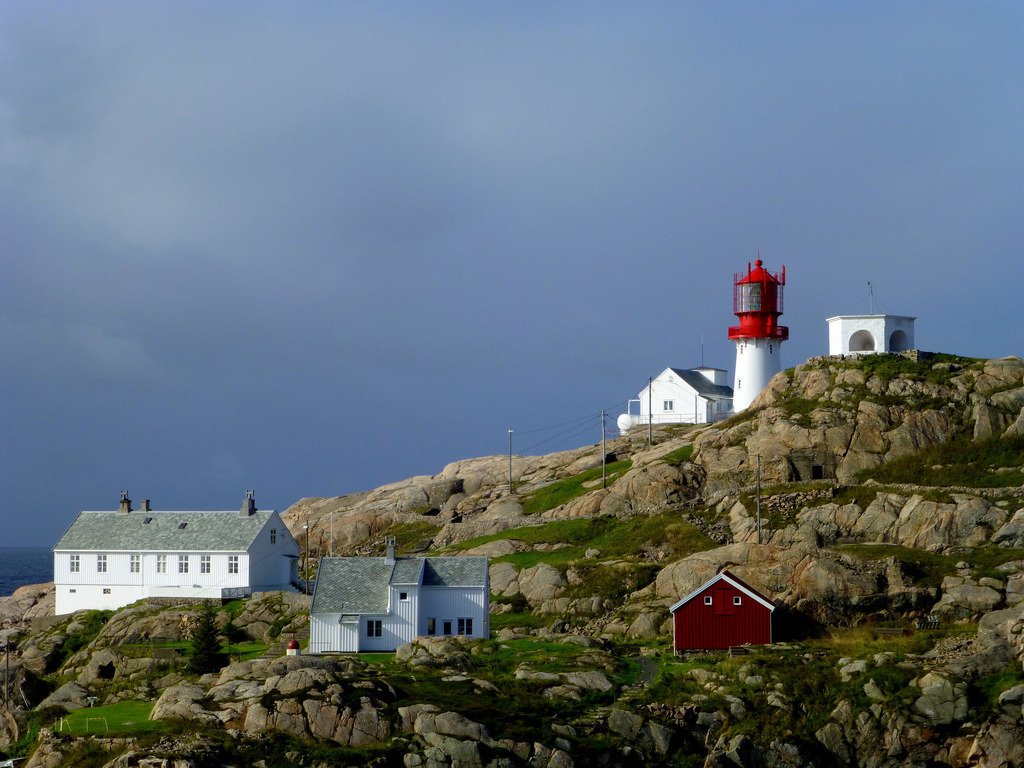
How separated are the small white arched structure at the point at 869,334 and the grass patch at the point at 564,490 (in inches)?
690

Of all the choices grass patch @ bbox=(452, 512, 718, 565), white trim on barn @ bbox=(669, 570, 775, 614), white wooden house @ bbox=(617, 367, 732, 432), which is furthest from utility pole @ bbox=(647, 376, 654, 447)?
white trim on barn @ bbox=(669, 570, 775, 614)

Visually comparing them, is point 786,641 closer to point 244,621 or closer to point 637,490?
point 637,490

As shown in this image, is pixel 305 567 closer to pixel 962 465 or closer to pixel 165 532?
pixel 165 532

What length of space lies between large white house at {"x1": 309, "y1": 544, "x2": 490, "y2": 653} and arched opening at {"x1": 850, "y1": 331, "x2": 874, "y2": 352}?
135 ft

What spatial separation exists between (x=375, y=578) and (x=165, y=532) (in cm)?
2399

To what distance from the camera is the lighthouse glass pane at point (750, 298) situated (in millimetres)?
104562

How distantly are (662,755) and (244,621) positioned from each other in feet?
104

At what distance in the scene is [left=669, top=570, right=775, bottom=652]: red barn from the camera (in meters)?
62.4

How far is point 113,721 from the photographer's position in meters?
52.1

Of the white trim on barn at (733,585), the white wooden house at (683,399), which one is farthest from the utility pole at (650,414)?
the white trim on barn at (733,585)

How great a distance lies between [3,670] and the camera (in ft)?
217

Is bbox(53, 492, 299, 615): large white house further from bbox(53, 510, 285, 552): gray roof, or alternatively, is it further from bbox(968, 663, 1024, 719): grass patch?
bbox(968, 663, 1024, 719): grass patch

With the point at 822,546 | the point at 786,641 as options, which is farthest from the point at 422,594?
the point at 822,546

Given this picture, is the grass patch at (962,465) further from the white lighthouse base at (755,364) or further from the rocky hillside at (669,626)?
the white lighthouse base at (755,364)
